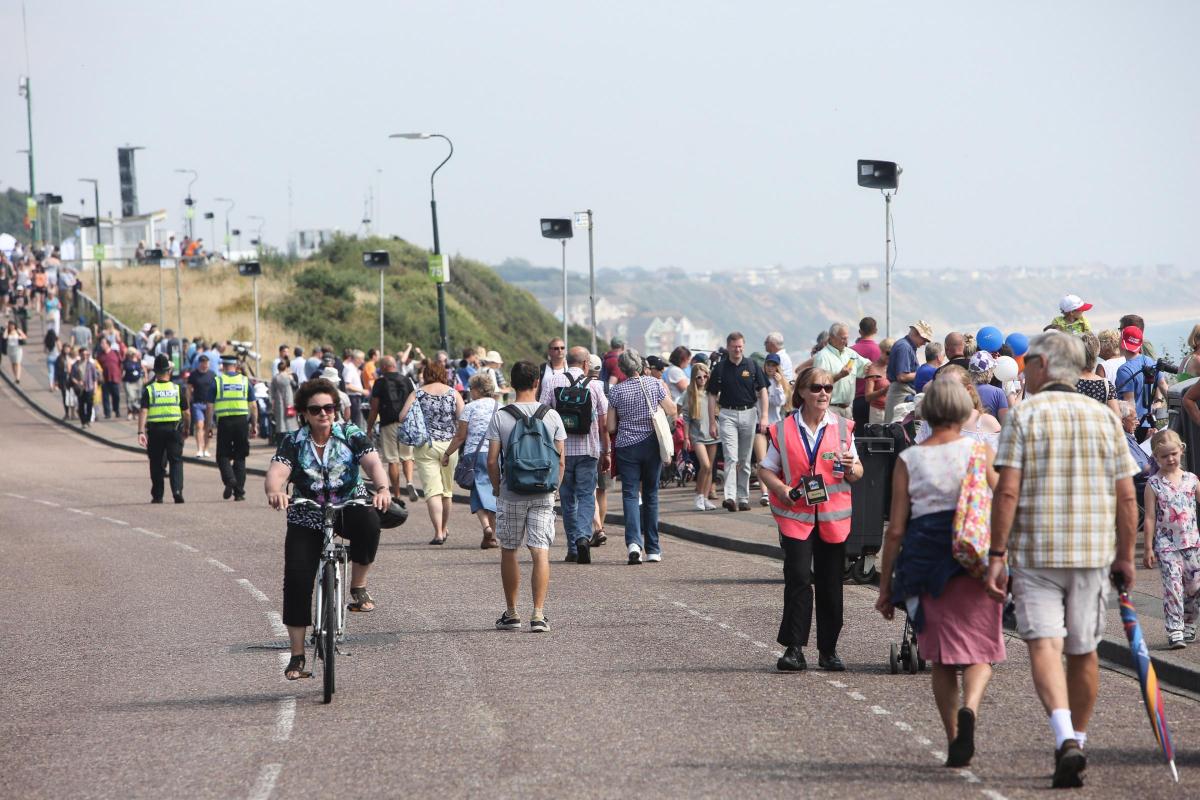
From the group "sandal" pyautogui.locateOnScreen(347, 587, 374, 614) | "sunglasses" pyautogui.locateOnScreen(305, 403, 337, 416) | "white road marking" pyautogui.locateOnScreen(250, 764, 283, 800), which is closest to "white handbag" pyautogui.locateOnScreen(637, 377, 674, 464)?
"sandal" pyautogui.locateOnScreen(347, 587, 374, 614)

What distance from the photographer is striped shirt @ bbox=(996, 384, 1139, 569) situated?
23.5 ft

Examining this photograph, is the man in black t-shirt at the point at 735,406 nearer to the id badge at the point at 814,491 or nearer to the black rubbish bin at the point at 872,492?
the black rubbish bin at the point at 872,492

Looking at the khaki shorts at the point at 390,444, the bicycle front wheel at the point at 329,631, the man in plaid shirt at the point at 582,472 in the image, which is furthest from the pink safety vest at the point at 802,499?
the khaki shorts at the point at 390,444

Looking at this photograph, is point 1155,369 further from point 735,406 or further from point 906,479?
point 906,479

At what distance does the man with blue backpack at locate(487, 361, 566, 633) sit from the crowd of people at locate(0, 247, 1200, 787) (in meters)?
0.02

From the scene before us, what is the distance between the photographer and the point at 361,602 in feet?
42.1

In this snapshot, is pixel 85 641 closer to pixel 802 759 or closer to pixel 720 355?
pixel 802 759

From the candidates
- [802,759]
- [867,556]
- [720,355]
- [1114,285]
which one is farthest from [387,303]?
[1114,285]

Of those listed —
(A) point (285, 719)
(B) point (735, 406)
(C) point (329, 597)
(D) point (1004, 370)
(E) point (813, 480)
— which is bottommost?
(A) point (285, 719)

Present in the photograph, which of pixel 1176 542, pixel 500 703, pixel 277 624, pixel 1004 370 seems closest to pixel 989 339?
pixel 1004 370

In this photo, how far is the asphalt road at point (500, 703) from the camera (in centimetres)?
747

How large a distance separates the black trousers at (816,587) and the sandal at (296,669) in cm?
274

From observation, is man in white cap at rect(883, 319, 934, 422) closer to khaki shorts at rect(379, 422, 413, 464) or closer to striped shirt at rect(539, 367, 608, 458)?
striped shirt at rect(539, 367, 608, 458)

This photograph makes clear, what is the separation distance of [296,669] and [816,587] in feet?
9.90
